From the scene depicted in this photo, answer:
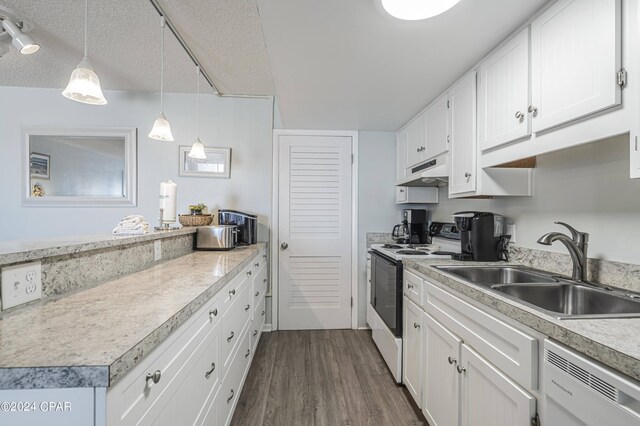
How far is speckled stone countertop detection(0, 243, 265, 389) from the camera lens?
50 cm

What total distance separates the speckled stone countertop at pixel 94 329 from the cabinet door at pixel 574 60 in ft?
5.10

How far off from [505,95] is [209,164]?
2.56 m

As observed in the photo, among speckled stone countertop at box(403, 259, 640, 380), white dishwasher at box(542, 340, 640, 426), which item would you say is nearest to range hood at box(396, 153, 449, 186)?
speckled stone countertop at box(403, 259, 640, 380)

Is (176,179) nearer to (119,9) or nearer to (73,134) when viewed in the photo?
(73,134)

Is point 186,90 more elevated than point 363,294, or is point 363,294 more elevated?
point 186,90

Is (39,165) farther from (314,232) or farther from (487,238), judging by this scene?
(487,238)

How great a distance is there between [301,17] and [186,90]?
2010 mm

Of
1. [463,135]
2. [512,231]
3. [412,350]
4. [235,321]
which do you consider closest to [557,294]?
[512,231]

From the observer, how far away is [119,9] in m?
1.71

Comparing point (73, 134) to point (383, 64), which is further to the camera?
point (73, 134)

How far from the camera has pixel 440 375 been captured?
56.1 inches

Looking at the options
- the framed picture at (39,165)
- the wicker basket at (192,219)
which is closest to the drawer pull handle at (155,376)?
the wicker basket at (192,219)

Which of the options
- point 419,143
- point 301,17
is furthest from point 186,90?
point 419,143

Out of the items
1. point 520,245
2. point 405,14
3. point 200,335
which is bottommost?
point 200,335
